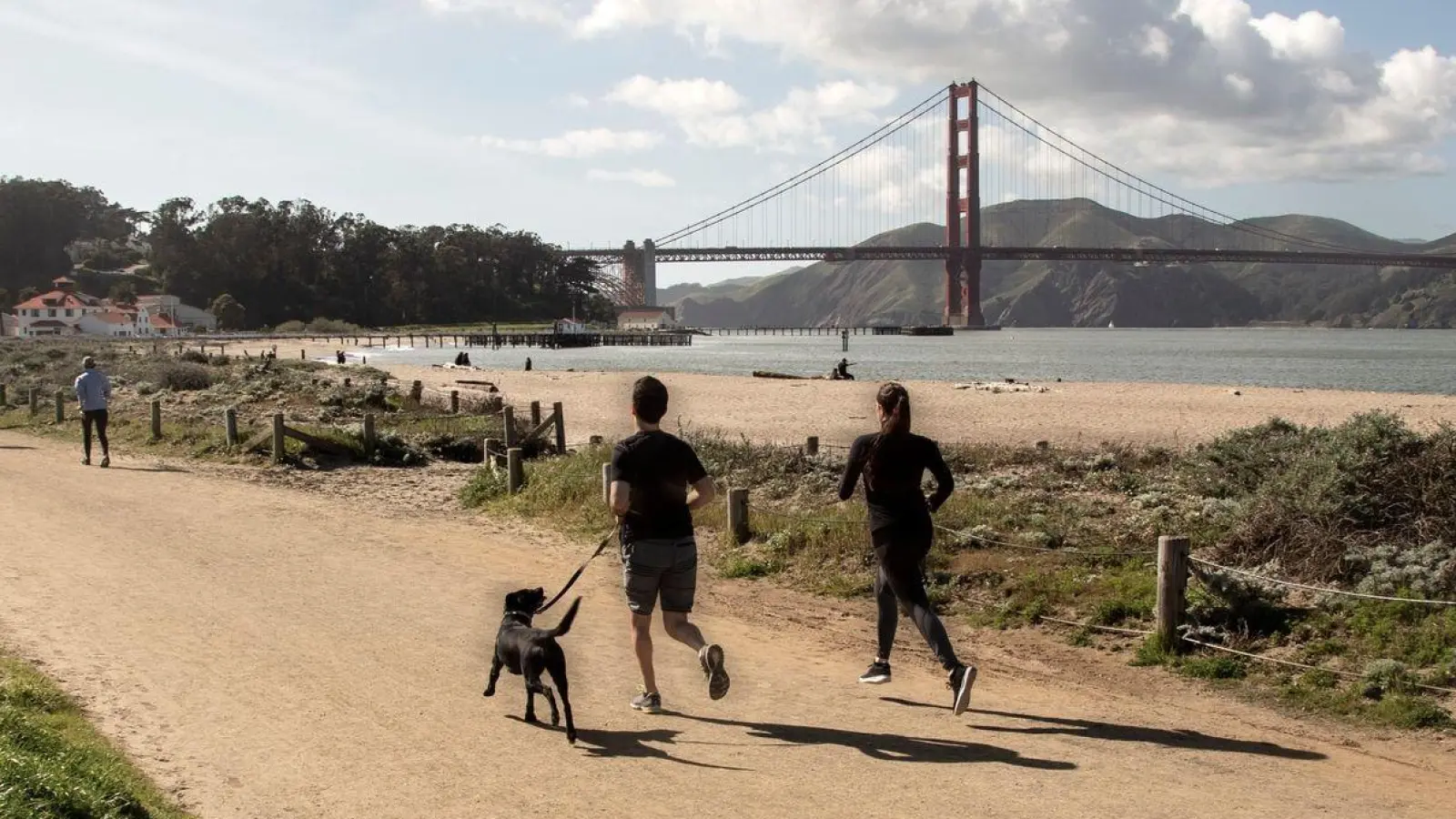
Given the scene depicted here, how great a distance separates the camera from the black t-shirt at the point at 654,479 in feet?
19.0

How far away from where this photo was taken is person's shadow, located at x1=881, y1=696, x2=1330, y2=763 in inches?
231

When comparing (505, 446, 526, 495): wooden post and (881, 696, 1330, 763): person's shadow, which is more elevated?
(505, 446, 526, 495): wooden post

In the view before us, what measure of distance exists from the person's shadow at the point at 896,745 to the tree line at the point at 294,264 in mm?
127390

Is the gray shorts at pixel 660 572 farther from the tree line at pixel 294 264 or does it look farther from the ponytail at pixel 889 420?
the tree line at pixel 294 264

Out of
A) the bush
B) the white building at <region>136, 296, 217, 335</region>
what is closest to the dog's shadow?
the bush

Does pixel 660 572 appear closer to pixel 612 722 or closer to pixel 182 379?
pixel 612 722

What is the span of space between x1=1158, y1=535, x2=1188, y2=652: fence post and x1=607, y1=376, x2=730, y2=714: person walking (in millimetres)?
3211

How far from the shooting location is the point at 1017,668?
7.46m

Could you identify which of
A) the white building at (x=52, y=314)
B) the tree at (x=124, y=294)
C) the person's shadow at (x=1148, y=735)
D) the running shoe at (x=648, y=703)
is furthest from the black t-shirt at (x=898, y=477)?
the tree at (x=124, y=294)

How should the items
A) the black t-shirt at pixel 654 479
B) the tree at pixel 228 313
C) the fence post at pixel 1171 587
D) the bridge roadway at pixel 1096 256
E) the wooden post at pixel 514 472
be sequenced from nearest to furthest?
the black t-shirt at pixel 654 479 < the fence post at pixel 1171 587 < the wooden post at pixel 514 472 < the bridge roadway at pixel 1096 256 < the tree at pixel 228 313

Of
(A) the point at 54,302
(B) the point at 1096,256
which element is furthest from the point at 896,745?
(A) the point at 54,302

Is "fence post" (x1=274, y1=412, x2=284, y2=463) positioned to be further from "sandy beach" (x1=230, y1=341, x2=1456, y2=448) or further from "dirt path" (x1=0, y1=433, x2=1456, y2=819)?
"dirt path" (x1=0, y1=433, x2=1456, y2=819)

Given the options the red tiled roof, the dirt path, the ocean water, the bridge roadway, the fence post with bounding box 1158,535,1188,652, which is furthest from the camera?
the red tiled roof

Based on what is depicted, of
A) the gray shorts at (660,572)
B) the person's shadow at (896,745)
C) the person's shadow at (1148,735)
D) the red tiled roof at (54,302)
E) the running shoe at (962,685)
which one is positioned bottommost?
the person's shadow at (1148,735)
